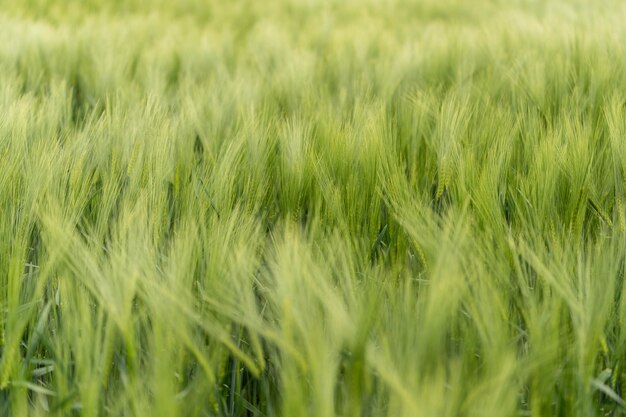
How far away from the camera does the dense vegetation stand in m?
0.44

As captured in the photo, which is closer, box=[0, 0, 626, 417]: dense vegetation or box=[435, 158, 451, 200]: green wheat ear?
box=[0, 0, 626, 417]: dense vegetation

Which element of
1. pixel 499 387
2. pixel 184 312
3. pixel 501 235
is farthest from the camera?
pixel 501 235

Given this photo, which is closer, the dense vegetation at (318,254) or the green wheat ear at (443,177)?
the dense vegetation at (318,254)

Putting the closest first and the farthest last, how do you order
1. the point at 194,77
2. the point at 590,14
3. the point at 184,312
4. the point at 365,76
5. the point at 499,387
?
Result: the point at 499,387, the point at 184,312, the point at 365,76, the point at 194,77, the point at 590,14

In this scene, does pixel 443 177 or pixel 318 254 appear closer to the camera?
pixel 318 254

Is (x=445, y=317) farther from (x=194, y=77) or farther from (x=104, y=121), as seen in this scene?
(x=194, y=77)

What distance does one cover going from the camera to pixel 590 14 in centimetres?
235

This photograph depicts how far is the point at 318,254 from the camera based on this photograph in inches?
21.5

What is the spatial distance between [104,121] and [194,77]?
57 centimetres

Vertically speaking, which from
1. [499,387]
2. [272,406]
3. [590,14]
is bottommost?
[272,406]

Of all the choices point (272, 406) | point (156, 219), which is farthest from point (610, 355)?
point (156, 219)

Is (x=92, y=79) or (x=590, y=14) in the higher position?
(x=590, y=14)

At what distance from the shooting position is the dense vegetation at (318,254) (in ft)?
1.45

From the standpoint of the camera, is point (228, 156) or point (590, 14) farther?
point (590, 14)
